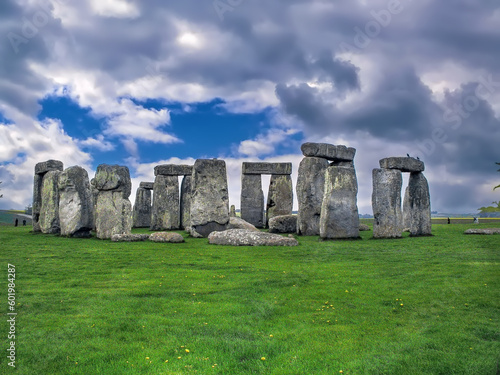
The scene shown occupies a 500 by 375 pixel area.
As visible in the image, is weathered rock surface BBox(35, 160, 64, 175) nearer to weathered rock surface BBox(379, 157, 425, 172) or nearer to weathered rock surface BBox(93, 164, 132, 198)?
weathered rock surface BBox(93, 164, 132, 198)

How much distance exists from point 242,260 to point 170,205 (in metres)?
13.6

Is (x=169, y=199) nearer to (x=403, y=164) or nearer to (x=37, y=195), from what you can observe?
(x=37, y=195)

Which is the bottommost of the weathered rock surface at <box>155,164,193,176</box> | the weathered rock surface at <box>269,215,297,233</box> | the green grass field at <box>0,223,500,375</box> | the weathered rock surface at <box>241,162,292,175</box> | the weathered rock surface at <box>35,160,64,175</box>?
the green grass field at <box>0,223,500,375</box>

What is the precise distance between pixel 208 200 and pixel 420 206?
27.5 ft

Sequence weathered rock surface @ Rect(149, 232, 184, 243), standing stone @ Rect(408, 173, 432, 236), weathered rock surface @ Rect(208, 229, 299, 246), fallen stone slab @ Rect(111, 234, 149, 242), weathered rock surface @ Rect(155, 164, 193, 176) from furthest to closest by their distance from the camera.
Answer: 1. weathered rock surface @ Rect(155, 164, 193, 176)
2. standing stone @ Rect(408, 173, 432, 236)
3. fallen stone slab @ Rect(111, 234, 149, 242)
4. weathered rock surface @ Rect(149, 232, 184, 243)
5. weathered rock surface @ Rect(208, 229, 299, 246)

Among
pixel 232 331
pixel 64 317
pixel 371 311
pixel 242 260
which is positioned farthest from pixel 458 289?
pixel 64 317

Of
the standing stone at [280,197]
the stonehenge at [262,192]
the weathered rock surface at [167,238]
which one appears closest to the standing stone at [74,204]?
the weathered rock surface at [167,238]

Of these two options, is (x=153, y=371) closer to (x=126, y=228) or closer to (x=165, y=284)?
(x=165, y=284)

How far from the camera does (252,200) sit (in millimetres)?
25609

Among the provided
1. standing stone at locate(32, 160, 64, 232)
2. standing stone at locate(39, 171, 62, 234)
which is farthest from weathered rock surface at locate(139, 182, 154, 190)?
standing stone at locate(39, 171, 62, 234)

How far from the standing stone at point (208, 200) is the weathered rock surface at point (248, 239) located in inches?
98.2

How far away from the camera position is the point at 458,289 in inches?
286

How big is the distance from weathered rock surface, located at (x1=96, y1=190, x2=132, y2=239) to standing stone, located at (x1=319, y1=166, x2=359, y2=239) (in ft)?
23.0

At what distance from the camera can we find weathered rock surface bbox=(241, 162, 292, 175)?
82.7 ft
